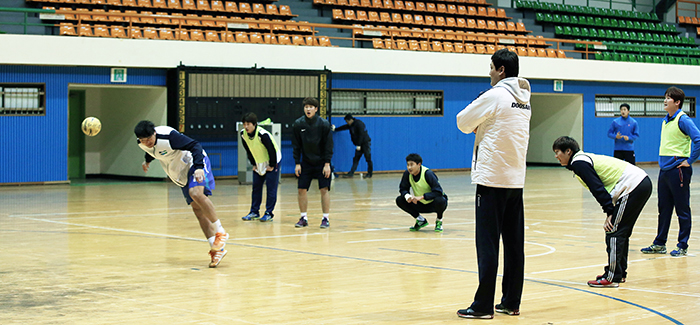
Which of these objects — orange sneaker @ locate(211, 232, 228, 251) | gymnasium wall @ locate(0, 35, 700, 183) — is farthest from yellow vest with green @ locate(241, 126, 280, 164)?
gymnasium wall @ locate(0, 35, 700, 183)

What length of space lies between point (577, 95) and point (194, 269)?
2348 cm

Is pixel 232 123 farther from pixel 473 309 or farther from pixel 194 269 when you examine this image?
pixel 473 309

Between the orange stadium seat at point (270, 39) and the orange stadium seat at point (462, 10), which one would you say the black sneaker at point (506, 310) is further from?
the orange stadium seat at point (462, 10)

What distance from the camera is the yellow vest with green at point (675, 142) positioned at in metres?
8.95

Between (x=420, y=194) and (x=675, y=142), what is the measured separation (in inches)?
140

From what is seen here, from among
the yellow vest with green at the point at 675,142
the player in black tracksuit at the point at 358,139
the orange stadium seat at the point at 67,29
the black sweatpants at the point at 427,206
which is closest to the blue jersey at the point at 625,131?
the player in black tracksuit at the point at 358,139

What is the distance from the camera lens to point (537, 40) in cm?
2983

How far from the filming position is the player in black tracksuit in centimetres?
2333

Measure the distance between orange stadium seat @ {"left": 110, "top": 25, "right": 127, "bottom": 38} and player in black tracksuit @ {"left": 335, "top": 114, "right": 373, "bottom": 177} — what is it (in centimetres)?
669

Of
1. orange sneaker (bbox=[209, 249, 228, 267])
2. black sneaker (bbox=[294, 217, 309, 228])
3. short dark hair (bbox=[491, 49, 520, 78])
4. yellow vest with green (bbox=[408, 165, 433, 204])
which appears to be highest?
short dark hair (bbox=[491, 49, 520, 78])

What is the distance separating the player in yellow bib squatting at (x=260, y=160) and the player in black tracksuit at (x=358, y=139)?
35.0 ft

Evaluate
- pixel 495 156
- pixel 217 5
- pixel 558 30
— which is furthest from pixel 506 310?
pixel 558 30

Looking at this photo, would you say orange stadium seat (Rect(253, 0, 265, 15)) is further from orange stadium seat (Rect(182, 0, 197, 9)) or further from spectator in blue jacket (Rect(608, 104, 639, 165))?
spectator in blue jacket (Rect(608, 104, 639, 165))

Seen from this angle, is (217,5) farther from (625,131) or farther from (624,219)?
(624,219)
